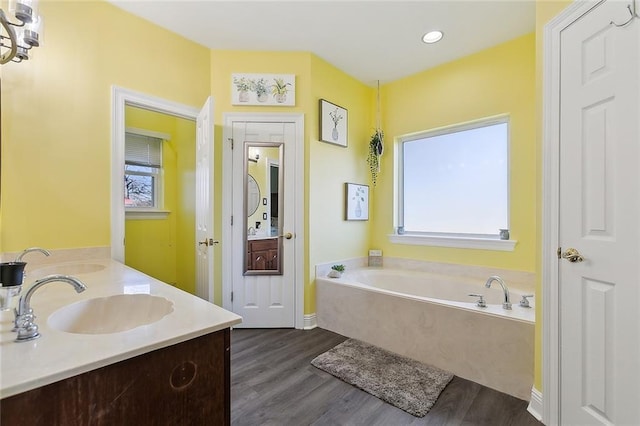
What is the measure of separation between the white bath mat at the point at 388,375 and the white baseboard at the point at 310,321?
48 cm

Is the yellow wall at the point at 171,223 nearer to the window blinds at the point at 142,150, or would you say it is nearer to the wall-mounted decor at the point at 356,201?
the window blinds at the point at 142,150

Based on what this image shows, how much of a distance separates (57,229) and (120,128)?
0.84 meters

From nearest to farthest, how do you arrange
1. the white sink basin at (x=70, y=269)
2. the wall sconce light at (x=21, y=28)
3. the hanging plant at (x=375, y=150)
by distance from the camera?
1. the wall sconce light at (x=21, y=28)
2. the white sink basin at (x=70, y=269)
3. the hanging plant at (x=375, y=150)

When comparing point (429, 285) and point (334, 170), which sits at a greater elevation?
point (334, 170)

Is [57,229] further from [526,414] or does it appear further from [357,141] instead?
[526,414]

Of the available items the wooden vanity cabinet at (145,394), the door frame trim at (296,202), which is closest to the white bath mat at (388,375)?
the door frame trim at (296,202)

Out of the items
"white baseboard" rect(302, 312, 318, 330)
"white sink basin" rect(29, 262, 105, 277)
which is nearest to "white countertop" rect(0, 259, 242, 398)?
"white sink basin" rect(29, 262, 105, 277)

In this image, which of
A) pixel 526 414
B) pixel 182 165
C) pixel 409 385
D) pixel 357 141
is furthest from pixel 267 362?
pixel 182 165

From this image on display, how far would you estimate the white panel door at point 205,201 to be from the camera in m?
2.32

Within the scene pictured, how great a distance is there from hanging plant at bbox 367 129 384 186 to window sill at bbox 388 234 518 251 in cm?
83

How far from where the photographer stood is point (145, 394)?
0.76 meters

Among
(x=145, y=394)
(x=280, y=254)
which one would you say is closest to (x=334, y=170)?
(x=280, y=254)

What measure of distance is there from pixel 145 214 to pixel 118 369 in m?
3.30

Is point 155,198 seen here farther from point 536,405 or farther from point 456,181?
point 536,405
